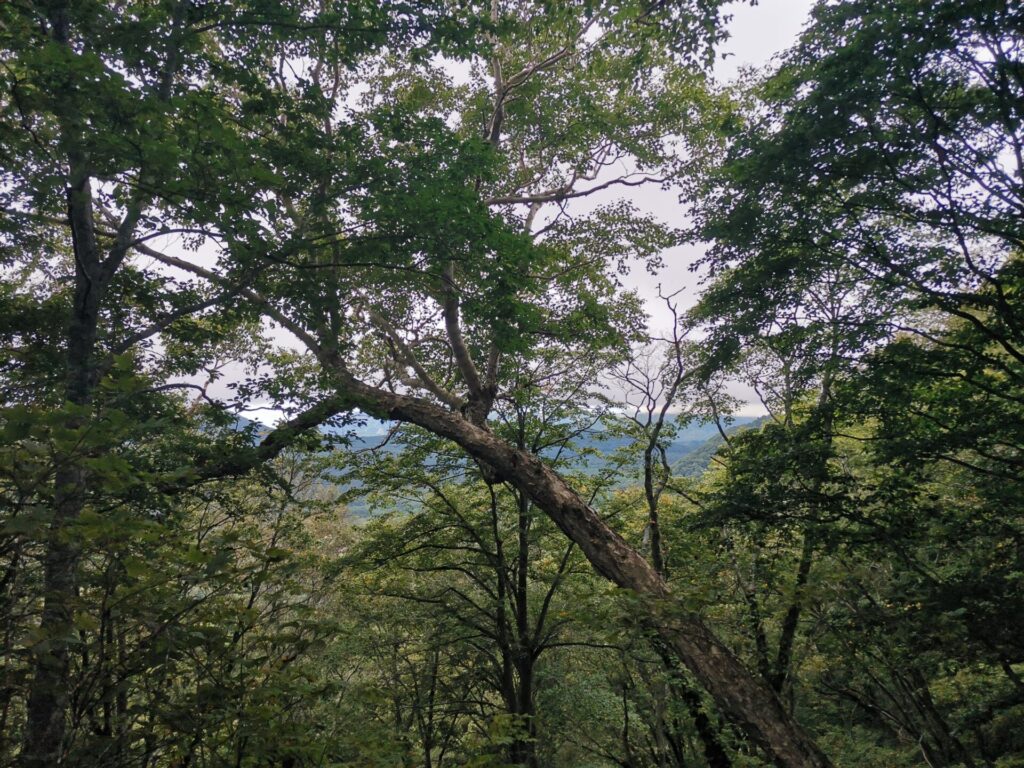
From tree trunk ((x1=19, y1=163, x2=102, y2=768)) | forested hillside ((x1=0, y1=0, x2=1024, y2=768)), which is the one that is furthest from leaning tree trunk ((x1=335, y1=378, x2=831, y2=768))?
tree trunk ((x1=19, y1=163, x2=102, y2=768))

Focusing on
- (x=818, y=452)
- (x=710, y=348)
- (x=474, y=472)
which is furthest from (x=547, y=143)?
(x=818, y=452)

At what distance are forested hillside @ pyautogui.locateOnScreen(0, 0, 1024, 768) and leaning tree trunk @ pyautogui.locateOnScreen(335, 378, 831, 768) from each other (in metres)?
0.04

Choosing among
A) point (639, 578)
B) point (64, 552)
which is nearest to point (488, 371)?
point (639, 578)

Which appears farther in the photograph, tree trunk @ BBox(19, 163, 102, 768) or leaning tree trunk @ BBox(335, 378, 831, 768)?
leaning tree trunk @ BBox(335, 378, 831, 768)

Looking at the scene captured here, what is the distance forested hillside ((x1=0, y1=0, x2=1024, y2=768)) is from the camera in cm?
218

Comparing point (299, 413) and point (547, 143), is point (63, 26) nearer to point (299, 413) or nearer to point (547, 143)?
point (299, 413)

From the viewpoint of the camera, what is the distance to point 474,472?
845 cm

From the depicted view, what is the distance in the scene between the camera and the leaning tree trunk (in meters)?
4.57

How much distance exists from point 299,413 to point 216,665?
4.31 metres

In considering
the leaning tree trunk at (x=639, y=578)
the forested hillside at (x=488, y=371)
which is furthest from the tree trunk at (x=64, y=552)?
the leaning tree trunk at (x=639, y=578)

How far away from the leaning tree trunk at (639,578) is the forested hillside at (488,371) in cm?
4

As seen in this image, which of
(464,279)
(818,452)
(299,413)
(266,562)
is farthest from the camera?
(464,279)

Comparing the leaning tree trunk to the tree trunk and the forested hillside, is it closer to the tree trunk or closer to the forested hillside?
the forested hillside

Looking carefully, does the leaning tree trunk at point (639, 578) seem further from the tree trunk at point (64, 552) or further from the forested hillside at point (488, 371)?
the tree trunk at point (64, 552)
